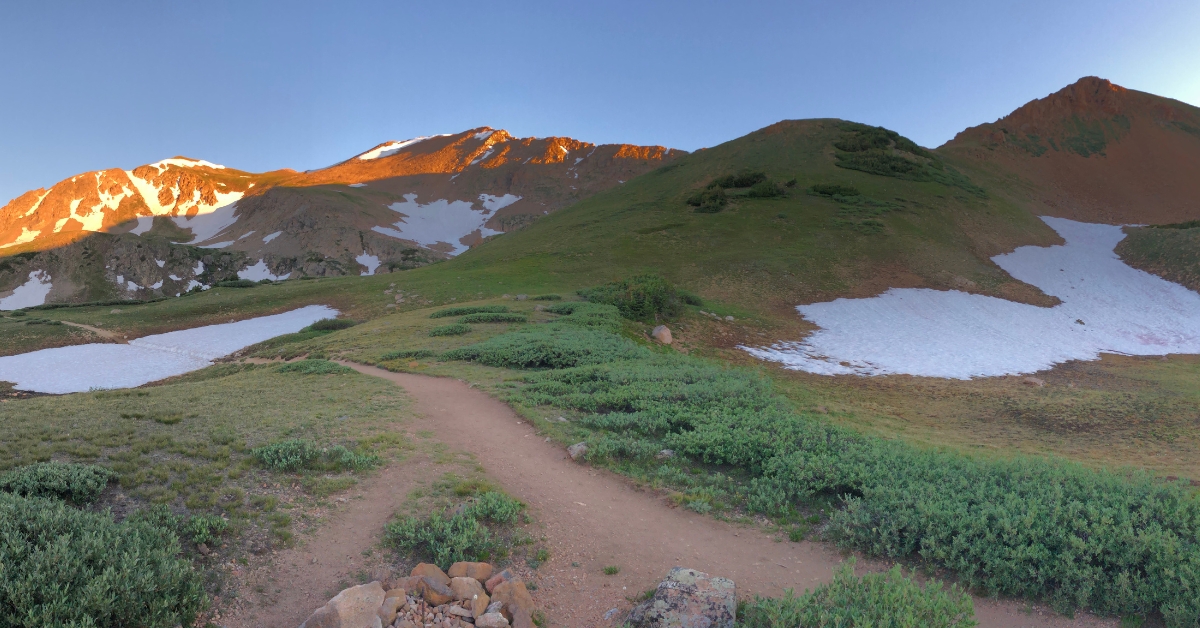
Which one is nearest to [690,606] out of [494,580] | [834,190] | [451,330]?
[494,580]

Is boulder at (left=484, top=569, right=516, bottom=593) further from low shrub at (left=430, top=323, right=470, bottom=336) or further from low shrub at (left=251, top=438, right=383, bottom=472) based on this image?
low shrub at (left=430, top=323, right=470, bottom=336)

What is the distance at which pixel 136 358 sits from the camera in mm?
28875

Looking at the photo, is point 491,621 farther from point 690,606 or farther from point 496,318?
point 496,318

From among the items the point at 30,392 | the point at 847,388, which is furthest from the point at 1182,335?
the point at 30,392

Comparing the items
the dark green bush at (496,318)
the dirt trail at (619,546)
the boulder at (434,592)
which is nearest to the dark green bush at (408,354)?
the dark green bush at (496,318)

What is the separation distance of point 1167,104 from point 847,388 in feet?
365

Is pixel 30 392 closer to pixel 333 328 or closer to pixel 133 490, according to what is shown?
pixel 333 328

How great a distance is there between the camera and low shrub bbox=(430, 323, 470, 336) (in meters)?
24.1

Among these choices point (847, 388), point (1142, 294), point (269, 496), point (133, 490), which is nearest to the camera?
point (133, 490)

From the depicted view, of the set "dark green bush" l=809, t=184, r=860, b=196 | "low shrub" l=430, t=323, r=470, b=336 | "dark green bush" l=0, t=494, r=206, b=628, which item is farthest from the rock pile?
"dark green bush" l=809, t=184, r=860, b=196

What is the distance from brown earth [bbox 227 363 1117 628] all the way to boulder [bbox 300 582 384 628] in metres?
0.71

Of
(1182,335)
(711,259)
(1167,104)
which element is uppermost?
(1167,104)

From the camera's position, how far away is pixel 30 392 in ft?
78.5

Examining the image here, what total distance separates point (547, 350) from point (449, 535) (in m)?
12.4
